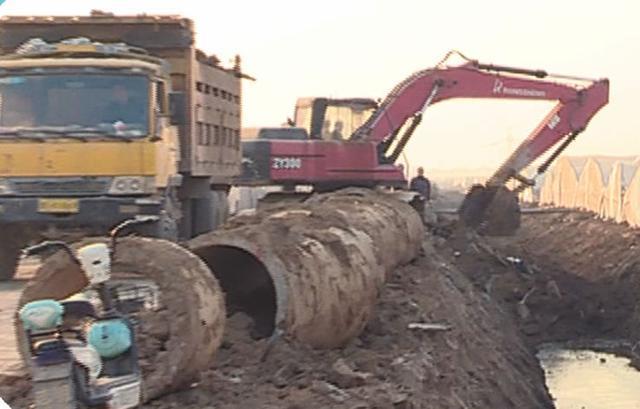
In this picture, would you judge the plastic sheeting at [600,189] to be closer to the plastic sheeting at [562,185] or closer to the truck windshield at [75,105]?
the plastic sheeting at [562,185]

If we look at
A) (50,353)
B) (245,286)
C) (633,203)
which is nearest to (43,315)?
(50,353)

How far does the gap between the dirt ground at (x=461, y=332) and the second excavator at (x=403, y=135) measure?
1270 millimetres

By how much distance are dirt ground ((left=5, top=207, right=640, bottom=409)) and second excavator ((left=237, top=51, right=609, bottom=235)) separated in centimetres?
127

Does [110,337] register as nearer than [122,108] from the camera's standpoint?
Yes

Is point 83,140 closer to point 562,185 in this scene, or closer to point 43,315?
point 43,315

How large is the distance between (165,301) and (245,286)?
295 cm

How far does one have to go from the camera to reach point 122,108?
13938mm

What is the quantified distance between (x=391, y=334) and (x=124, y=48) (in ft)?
17.9

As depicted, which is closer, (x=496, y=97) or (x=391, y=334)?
(x=391, y=334)

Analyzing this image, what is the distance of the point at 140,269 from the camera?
755 centimetres

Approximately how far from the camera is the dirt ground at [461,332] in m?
8.19

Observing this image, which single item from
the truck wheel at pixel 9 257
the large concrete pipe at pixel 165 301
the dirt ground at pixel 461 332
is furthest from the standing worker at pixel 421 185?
the large concrete pipe at pixel 165 301

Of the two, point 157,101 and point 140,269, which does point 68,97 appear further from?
point 140,269

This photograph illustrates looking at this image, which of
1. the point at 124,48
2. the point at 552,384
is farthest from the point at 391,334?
the point at 552,384
